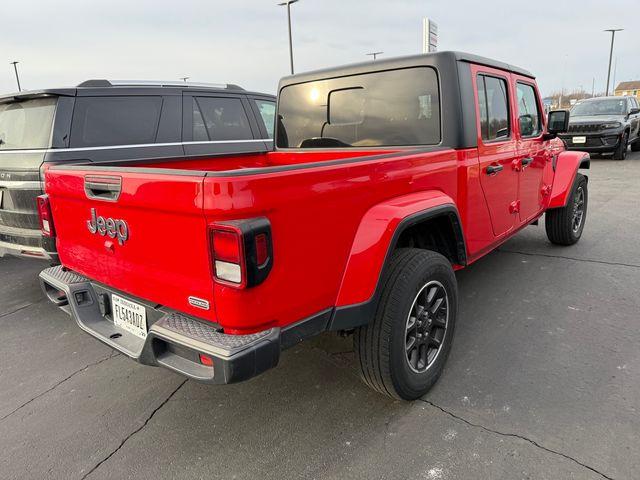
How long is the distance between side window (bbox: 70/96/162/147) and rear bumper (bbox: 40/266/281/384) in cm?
241

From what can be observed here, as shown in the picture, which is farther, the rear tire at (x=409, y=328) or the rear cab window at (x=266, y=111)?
the rear cab window at (x=266, y=111)

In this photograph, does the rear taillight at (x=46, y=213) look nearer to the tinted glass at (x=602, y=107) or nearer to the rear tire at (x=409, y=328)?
the rear tire at (x=409, y=328)

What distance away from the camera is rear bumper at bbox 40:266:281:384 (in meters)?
1.76

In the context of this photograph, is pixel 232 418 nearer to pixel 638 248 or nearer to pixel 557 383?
pixel 557 383

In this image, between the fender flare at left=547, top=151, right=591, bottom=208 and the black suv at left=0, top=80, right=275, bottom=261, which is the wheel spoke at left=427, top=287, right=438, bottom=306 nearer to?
the black suv at left=0, top=80, right=275, bottom=261

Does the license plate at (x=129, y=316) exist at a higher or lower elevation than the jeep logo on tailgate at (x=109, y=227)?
lower

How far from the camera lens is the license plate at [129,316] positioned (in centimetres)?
220

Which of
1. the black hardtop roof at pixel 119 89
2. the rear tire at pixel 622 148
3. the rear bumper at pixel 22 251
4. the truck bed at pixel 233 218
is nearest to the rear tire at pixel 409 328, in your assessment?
the truck bed at pixel 233 218

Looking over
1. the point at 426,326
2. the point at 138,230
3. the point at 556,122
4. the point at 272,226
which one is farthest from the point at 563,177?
the point at 138,230

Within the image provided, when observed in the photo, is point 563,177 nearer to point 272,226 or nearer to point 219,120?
point 219,120

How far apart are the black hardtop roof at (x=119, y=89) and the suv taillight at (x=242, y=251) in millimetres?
3362

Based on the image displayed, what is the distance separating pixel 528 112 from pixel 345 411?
322cm

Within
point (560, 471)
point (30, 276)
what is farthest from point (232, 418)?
point (30, 276)

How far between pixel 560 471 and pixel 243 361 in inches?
58.9
